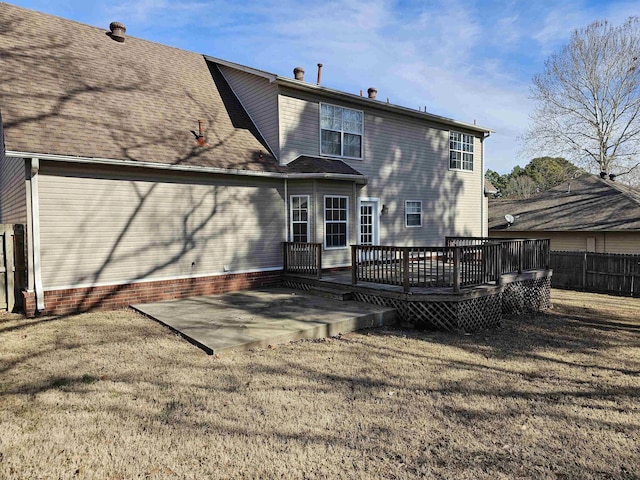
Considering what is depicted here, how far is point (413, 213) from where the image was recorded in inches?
584

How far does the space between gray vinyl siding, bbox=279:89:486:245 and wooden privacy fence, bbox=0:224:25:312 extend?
639cm

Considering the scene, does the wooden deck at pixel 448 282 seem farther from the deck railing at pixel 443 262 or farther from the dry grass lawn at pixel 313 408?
the dry grass lawn at pixel 313 408

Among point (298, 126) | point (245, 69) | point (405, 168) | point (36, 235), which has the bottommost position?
point (36, 235)

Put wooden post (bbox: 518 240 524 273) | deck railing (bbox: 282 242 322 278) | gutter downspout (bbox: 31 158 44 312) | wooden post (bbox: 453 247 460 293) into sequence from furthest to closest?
deck railing (bbox: 282 242 322 278), wooden post (bbox: 518 240 524 273), wooden post (bbox: 453 247 460 293), gutter downspout (bbox: 31 158 44 312)

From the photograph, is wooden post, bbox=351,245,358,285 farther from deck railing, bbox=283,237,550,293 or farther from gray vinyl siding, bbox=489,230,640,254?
gray vinyl siding, bbox=489,230,640,254

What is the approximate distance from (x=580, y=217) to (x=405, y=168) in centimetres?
1132

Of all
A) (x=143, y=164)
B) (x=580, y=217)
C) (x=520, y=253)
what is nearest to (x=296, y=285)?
(x=143, y=164)

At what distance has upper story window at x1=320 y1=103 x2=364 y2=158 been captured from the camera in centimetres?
1247

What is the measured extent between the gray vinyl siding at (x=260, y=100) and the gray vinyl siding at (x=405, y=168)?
10.9 inches

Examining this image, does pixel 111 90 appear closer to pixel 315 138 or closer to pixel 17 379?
pixel 315 138

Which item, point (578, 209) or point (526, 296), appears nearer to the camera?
point (526, 296)

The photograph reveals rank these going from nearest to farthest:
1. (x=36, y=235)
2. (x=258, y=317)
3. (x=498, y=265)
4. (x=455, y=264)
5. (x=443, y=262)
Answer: (x=258, y=317) → (x=36, y=235) → (x=455, y=264) → (x=443, y=262) → (x=498, y=265)

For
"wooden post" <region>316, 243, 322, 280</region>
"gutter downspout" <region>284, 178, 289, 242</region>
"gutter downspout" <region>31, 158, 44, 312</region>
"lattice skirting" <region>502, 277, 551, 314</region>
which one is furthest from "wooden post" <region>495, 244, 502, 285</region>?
"gutter downspout" <region>31, 158, 44, 312</region>

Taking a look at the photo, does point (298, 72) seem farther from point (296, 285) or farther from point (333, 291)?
point (333, 291)
